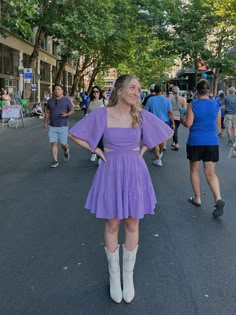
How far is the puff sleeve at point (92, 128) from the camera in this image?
10.8 ft

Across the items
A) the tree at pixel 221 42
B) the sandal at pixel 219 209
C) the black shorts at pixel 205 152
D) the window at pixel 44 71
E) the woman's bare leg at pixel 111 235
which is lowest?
the sandal at pixel 219 209

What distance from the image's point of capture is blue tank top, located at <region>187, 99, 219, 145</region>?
18.5 ft

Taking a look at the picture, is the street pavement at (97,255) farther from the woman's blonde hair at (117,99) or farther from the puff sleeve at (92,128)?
the woman's blonde hair at (117,99)

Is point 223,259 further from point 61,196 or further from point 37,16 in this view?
point 37,16

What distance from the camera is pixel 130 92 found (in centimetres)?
323

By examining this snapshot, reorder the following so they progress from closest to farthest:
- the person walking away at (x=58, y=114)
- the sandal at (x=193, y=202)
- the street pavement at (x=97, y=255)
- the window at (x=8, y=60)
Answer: the street pavement at (x=97, y=255) < the sandal at (x=193, y=202) < the person walking away at (x=58, y=114) < the window at (x=8, y=60)

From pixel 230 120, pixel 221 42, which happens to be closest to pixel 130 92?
pixel 230 120

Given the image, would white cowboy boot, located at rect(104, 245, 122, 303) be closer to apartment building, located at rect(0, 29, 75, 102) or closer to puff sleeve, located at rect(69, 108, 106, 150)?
puff sleeve, located at rect(69, 108, 106, 150)

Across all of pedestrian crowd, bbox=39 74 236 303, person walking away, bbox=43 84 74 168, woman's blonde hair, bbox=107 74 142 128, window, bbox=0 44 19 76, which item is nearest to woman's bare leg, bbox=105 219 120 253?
pedestrian crowd, bbox=39 74 236 303

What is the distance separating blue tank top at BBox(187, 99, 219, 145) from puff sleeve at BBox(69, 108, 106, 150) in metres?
2.63

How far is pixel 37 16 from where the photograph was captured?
76.4 ft

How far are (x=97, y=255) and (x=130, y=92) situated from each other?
72.6 inches

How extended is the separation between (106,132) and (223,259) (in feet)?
6.26

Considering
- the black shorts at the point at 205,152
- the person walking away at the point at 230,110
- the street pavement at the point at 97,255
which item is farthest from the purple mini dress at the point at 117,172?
the person walking away at the point at 230,110
